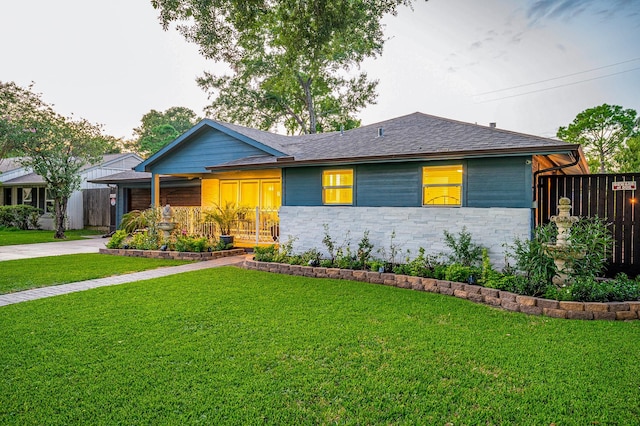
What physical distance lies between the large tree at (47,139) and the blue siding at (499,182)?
16.2 metres

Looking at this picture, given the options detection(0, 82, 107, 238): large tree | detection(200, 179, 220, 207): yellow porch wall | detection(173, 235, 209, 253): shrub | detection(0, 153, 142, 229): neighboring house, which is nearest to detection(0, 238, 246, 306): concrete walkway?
detection(173, 235, 209, 253): shrub

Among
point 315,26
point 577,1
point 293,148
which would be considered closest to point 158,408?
point 315,26

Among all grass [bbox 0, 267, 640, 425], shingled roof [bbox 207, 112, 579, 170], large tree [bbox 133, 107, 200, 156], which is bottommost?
grass [bbox 0, 267, 640, 425]

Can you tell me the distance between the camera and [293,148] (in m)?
12.2

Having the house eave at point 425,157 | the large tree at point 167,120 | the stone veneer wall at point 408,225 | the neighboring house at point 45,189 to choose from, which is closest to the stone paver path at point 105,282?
the stone veneer wall at point 408,225

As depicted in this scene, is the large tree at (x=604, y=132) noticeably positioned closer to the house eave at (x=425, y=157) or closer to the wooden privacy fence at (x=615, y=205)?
the wooden privacy fence at (x=615, y=205)

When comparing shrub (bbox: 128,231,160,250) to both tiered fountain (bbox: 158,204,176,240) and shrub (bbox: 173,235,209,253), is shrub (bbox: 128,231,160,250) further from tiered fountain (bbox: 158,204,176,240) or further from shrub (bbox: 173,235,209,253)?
shrub (bbox: 173,235,209,253)

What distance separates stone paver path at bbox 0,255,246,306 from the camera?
6.34 m

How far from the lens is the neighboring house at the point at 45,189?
71.3 feet

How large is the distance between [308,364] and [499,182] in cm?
576

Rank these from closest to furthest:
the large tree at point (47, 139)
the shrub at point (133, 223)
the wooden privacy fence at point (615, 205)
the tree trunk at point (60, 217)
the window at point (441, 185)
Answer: the wooden privacy fence at point (615, 205) → the window at point (441, 185) → the shrub at point (133, 223) → the large tree at point (47, 139) → the tree trunk at point (60, 217)

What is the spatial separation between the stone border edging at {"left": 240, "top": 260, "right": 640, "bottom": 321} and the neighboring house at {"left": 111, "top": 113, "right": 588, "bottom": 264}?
4.24 ft

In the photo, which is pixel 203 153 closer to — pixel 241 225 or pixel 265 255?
pixel 241 225

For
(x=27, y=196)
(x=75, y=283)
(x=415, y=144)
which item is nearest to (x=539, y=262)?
(x=415, y=144)
